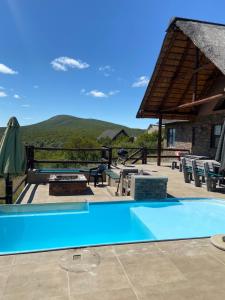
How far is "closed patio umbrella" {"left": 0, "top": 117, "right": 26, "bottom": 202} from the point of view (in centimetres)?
586

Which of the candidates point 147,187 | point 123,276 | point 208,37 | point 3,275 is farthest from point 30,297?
point 208,37

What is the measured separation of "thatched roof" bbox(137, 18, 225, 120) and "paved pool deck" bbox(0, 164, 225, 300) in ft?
21.0

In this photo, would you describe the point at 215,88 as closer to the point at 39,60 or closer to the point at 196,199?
the point at 196,199

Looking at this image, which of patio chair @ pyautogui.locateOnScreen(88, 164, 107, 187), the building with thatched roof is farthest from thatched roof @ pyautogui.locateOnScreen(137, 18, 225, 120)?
patio chair @ pyautogui.locateOnScreen(88, 164, 107, 187)

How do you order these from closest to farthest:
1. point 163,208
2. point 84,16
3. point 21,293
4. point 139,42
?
point 21,293 → point 163,208 → point 84,16 → point 139,42

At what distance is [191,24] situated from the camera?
988cm

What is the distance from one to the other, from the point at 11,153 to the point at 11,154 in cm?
2

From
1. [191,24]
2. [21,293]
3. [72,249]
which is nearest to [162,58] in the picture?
[191,24]

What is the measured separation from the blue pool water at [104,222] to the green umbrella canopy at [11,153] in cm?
89

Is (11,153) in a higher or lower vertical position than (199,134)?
lower

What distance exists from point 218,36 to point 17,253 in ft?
31.7

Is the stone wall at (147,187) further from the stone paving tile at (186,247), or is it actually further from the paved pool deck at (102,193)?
the stone paving tile at (186,247)

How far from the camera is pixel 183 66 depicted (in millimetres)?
12164

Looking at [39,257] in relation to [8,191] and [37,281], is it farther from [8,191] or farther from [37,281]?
[8,191]
